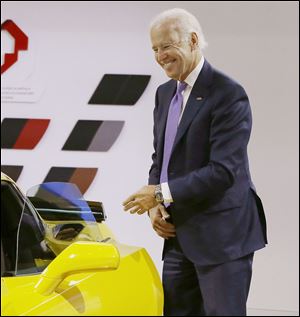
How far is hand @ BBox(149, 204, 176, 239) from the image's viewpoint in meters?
1.82

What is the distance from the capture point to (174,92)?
6.12ft

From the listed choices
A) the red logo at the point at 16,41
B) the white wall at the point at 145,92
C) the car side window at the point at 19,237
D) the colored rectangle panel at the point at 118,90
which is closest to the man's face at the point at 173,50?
the car side window at the point at 19,237

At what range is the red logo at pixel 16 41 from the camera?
11.5 feet

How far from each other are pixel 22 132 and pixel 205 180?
2017 millimetres

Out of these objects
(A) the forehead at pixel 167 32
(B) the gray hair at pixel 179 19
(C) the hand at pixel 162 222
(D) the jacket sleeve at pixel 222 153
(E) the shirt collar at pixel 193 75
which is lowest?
(C) the hand at pixel 162 222

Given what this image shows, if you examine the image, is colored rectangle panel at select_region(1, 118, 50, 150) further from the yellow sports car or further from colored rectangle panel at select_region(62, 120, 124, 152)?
the yellow sports car

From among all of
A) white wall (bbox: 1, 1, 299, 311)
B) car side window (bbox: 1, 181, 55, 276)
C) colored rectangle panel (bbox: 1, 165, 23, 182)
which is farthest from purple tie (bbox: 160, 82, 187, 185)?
colored rectangle panel (bbox: 1, 165, 23, 182)

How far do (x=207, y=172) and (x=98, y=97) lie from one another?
6.11 ft

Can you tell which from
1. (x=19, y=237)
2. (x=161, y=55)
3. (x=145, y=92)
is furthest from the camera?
(x=145, y=92)

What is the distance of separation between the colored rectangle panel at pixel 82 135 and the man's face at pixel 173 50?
66.2 inches

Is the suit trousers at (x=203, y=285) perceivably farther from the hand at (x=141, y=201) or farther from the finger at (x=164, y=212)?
the hand at (x=141, y=201)

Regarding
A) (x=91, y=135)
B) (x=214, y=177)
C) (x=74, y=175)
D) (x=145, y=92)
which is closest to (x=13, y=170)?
(x=74, y=175)

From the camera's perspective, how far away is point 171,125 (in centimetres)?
181

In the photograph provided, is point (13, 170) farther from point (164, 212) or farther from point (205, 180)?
point (205, 180)
